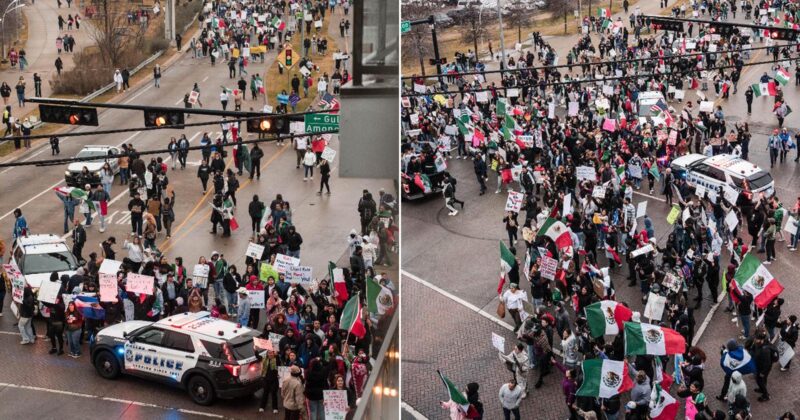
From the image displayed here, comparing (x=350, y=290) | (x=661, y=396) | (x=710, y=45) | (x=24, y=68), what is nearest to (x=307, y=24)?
(x=24, y=68)

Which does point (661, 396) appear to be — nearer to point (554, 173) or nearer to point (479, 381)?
point (479, 381)

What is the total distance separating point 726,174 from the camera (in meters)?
32.9

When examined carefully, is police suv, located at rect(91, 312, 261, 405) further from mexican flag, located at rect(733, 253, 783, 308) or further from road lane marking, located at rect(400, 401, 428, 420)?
mexican flag, located at rect(733, 253, 783, 308)

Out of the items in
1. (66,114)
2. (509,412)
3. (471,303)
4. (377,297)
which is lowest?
(471,303)

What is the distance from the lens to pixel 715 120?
131ft

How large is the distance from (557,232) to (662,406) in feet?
25.3

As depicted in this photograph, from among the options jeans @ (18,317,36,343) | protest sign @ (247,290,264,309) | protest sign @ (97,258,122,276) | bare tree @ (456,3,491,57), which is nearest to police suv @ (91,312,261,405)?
protest sign @ (247,290,264,309)

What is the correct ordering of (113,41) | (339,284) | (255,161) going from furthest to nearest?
(113,41) → (255,161) → (339,284)

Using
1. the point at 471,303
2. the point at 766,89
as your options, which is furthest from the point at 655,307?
the point at 766,89

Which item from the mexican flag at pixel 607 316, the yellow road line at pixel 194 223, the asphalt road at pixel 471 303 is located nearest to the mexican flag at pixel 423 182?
the asphalt road at pixel 471 303

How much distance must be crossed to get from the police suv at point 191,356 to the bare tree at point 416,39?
38052 mm

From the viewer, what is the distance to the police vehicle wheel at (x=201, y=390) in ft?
62.4

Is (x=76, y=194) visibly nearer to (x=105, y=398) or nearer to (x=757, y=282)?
(x=105, y=398)

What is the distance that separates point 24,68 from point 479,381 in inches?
1984
